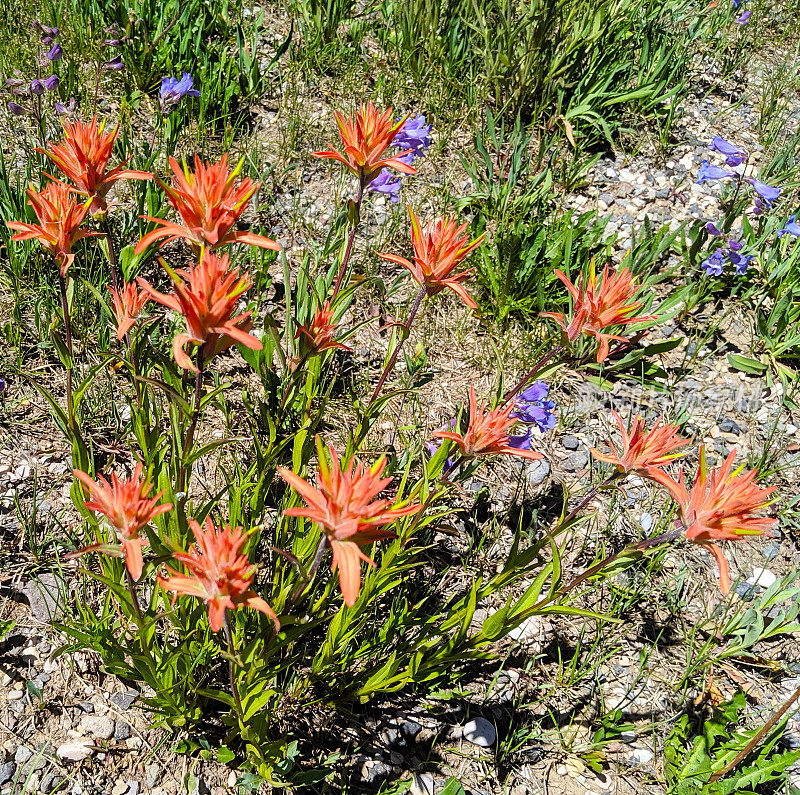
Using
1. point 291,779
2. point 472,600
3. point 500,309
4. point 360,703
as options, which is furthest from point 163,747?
point 500,309

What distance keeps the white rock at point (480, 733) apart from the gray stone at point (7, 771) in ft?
4.43

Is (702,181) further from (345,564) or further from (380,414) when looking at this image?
(345,564)

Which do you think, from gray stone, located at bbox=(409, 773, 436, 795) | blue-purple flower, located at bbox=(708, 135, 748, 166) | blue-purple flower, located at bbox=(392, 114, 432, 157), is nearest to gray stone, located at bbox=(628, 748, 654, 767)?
gray stone, located at bbox=(409, 773, 436, 795)

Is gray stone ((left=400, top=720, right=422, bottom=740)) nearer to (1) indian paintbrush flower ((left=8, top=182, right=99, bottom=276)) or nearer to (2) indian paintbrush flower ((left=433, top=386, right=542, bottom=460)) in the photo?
(2) indian paintbrush flower ((left=433, top=386, right=542, bottom=460))

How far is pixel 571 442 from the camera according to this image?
321cm

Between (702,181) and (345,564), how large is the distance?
3755mm

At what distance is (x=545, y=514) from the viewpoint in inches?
118

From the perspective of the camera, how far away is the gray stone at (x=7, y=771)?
208 centimetres

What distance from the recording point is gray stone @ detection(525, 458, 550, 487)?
308cm

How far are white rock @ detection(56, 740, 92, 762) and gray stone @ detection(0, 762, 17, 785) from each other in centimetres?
12

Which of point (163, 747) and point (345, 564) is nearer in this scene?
point (345, 564)

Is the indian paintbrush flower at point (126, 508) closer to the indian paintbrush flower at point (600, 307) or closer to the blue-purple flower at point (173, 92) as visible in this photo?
the indian paintbrush flower at point (600, 307)

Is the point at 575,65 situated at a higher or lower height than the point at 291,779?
higher

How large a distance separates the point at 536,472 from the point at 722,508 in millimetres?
1391
